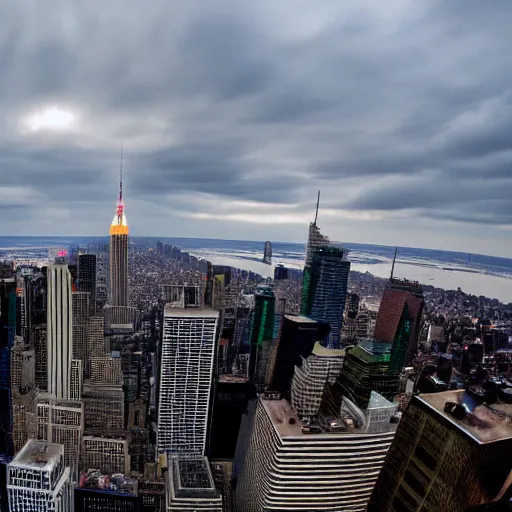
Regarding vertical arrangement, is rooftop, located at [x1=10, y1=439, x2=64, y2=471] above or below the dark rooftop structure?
above

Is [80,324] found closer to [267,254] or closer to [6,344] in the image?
[6,344]

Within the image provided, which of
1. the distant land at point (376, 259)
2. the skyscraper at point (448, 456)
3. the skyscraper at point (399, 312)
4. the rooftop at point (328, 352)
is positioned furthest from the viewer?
the rooftop at point (328, 352)

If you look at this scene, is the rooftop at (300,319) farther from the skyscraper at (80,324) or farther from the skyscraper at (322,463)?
the skyscraper at (80,324)

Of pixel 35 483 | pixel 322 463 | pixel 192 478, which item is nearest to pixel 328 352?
pixel 322 463

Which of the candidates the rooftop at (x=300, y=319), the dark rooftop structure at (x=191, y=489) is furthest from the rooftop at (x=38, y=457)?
the rooftop at (x=300, y=319)

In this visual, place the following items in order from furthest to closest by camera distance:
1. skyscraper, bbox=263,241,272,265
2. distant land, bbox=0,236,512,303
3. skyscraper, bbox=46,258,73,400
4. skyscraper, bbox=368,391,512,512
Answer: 1. skyscraper, bbox=46,258,73,400
2. skyscraper, bbox=263,241,272,265
3. distant land, bbox=0,236,512,303
4. skyscraper, bbox=368,391,512,512

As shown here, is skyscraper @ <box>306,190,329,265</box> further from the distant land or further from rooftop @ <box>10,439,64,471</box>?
rooftop @ <box>10,439,64,471</box>

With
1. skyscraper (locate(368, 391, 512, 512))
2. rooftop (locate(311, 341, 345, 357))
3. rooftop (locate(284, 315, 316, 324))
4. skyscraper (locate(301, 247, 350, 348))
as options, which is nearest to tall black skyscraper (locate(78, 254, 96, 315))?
rooftop (locate(284, 315, 316, 324))

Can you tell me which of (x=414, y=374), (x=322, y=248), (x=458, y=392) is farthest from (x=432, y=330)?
(x=458, y=392)
